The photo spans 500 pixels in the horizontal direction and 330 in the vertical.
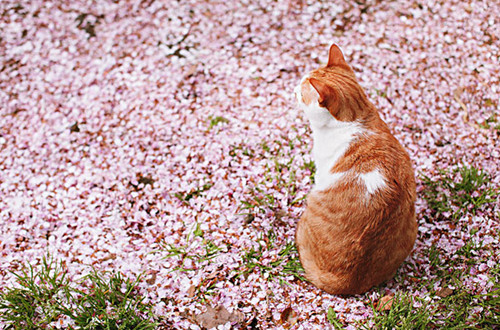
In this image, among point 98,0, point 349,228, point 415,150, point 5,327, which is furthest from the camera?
point 98,0

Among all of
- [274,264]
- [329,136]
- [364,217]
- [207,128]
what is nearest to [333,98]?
[329,136]

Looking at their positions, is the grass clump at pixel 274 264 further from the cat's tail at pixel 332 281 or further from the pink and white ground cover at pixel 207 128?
the cat's tail at pixel 332 281

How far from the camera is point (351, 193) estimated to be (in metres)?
2.71

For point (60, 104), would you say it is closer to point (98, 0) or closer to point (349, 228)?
point (98, 0)

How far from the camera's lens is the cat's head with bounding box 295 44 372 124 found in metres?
2.71

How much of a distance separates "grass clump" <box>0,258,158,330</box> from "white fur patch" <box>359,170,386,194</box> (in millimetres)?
1875

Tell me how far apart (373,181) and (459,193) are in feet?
4.83

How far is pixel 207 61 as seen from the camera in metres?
4.94

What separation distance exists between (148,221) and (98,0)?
352cm

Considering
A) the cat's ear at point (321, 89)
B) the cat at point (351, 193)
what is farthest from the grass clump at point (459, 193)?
the cat's ear at point (321, 89)

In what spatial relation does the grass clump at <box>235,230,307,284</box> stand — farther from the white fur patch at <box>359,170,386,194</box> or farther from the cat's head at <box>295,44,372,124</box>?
the cat's head at <box>295,44,372,124</box>

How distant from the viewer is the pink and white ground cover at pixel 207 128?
344 cm

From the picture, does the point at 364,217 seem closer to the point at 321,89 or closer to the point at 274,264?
the point at 321,89

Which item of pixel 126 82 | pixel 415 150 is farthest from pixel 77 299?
pixel 415 150
